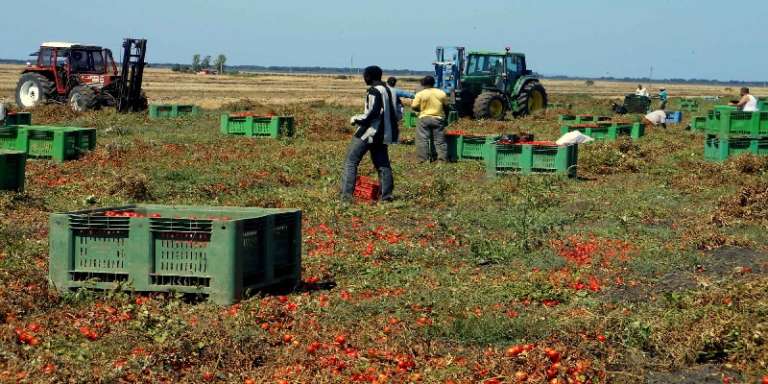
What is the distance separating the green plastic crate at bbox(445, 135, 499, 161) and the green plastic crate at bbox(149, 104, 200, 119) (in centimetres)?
1387

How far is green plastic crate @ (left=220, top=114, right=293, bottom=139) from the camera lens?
2564cm

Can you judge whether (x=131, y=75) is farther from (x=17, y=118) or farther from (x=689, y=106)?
(x=689, y=106)

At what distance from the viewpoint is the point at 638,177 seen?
18.9 metres

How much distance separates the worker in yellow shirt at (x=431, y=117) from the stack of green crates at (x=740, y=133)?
5.33 metres

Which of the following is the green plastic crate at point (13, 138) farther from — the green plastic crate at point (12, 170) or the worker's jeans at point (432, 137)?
the worker's jeans at point (432, 137)

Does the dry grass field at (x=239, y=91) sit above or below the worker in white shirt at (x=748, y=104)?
below

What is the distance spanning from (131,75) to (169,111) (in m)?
1.59

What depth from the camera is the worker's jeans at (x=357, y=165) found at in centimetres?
1442

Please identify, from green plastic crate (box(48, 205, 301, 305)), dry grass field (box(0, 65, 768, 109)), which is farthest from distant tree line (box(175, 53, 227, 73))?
green plastic crate (box(48, 205, 301, 305))

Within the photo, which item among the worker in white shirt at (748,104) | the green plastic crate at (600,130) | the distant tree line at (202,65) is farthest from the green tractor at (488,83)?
the distant tree line at (202,65)

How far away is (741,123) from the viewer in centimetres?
2073

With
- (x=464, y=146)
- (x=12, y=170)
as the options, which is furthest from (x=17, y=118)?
(x=464, y=146)

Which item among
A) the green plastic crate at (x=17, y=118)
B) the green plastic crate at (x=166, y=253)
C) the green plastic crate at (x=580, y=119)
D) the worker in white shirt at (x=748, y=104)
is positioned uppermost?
the worker in white shirt at (x=748, y=104)

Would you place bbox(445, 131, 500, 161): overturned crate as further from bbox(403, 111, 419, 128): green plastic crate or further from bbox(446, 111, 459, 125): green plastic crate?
bbox(446, 111, 459, 125): green plastic crate
